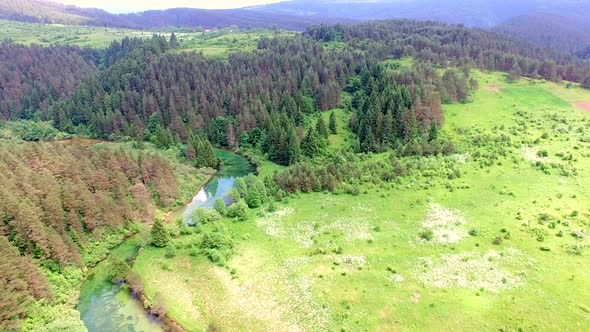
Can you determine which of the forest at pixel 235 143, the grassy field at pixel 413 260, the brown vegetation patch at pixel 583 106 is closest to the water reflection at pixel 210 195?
the forest at pixel 235 143

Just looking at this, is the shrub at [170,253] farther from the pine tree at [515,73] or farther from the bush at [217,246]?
the pine tree at [515,73]

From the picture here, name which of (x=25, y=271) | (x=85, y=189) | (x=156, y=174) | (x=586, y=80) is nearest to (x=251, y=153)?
(x=156, y=174)

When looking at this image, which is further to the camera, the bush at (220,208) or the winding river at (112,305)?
the bush at (220,208)

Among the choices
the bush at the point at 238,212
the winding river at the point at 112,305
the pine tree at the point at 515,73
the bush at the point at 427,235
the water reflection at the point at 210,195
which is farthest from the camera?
the pine tree at the point at 515,73

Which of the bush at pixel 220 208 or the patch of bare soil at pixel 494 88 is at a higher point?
the patch of bare soil at pixel 494 88

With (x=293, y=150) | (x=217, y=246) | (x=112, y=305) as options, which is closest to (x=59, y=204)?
(x=112, y=305)

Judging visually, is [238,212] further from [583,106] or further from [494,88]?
[583,106]

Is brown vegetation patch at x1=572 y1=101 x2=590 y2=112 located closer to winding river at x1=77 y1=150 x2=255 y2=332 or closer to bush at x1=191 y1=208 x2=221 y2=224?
bush at x1=191 y1=208 x2=221 y2=224
